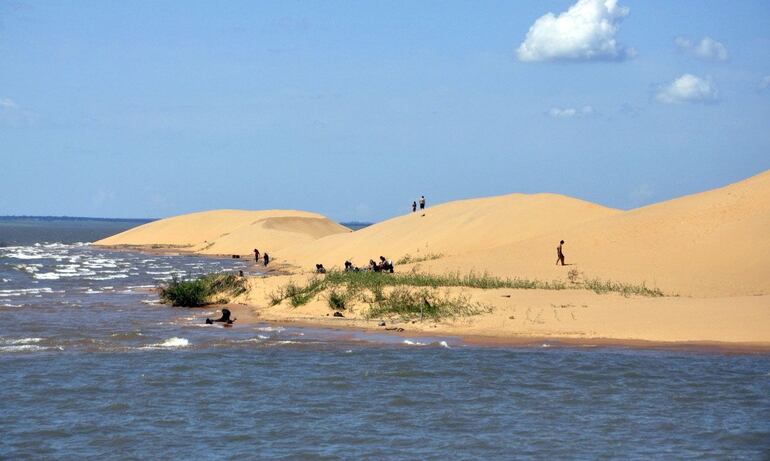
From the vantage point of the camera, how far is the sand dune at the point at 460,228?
4619cm

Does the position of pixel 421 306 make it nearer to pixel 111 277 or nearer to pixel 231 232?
pixel 111 277

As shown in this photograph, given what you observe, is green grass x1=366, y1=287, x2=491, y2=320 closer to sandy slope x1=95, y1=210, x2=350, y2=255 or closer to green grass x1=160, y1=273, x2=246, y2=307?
green grass x1=160, y1=273, x2=246, y2=307

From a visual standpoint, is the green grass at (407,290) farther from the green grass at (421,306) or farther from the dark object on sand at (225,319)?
the dark object on sand at (225,319)

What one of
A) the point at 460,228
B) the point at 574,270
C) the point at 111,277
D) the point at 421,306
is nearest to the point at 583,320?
the point at 421,306

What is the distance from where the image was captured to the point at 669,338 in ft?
69.1

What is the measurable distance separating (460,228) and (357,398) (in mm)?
34574

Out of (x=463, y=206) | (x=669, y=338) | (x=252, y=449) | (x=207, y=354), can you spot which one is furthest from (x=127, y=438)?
(x=463, y=206)

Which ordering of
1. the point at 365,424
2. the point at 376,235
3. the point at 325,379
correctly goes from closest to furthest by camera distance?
the point at 365,424
the point at 325,379
the point at 376,235

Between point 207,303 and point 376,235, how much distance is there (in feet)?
84.3

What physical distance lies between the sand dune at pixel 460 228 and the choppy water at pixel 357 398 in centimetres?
2360

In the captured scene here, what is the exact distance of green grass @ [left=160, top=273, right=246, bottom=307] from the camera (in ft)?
99.2

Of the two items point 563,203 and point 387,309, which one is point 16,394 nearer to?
point 387,309

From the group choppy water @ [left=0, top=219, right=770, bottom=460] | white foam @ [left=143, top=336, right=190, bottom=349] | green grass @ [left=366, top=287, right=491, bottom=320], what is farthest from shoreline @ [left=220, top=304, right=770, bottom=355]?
white foam @ [left=143, top=336, right=190, bottom=349]

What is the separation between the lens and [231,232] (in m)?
89.2
